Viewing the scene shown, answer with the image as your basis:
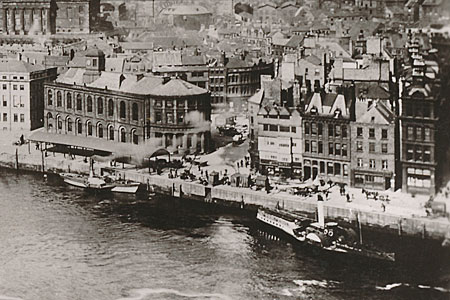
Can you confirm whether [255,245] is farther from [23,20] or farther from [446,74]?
[23,20]

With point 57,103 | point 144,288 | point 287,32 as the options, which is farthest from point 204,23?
point 144,288

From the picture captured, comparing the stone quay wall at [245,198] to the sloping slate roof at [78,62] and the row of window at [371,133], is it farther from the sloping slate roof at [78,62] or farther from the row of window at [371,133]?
the sloping slate roof at [78,62]

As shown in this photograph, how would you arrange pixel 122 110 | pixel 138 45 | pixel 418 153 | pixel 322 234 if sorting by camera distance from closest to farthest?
pixel 322 234
pixel 418 153
pixel 122 110
pixel 138 45

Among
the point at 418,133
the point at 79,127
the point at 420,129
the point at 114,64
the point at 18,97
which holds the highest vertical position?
the point at 114,64

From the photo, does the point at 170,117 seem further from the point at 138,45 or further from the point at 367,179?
the point at 138,45

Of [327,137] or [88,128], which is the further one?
[88,128]

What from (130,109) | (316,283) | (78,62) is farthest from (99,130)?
(316,283)

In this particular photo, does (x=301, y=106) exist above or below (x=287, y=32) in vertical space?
below
